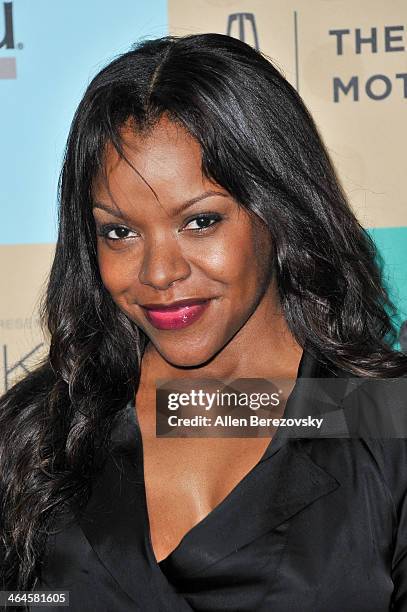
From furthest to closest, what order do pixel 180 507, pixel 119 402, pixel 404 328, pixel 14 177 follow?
pixel 14 177
pixel 404 328
pixel 119 402
pixel 180 507

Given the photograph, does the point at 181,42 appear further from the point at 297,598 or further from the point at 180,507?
the point at 297,598

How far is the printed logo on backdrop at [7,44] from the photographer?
5.05 ft

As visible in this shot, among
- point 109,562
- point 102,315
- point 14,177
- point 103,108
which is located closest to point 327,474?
point 109,562

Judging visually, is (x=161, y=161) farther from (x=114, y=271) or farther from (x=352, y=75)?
(x=352, y=75)

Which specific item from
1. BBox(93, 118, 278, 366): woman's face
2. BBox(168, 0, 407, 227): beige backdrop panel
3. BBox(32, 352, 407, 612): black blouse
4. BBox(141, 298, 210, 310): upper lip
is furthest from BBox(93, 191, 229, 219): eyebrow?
BBox(168, 0, 407, 227): beige backdrop panel

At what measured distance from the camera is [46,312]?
1306mm

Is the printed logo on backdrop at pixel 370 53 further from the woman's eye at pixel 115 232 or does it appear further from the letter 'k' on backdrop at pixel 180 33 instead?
the woman's eye at pixel 115 232

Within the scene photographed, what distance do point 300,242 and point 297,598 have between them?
0.46 meters

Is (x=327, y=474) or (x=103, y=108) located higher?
(x=103, y=108)

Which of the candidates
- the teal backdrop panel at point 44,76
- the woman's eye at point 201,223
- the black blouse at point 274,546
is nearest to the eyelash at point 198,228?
the woman's eye at point 201,223

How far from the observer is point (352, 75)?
1478 millimetres

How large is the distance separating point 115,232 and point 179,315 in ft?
0.45

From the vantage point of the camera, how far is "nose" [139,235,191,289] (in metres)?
1.00

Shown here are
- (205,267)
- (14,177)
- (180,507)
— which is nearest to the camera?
(205,267)
